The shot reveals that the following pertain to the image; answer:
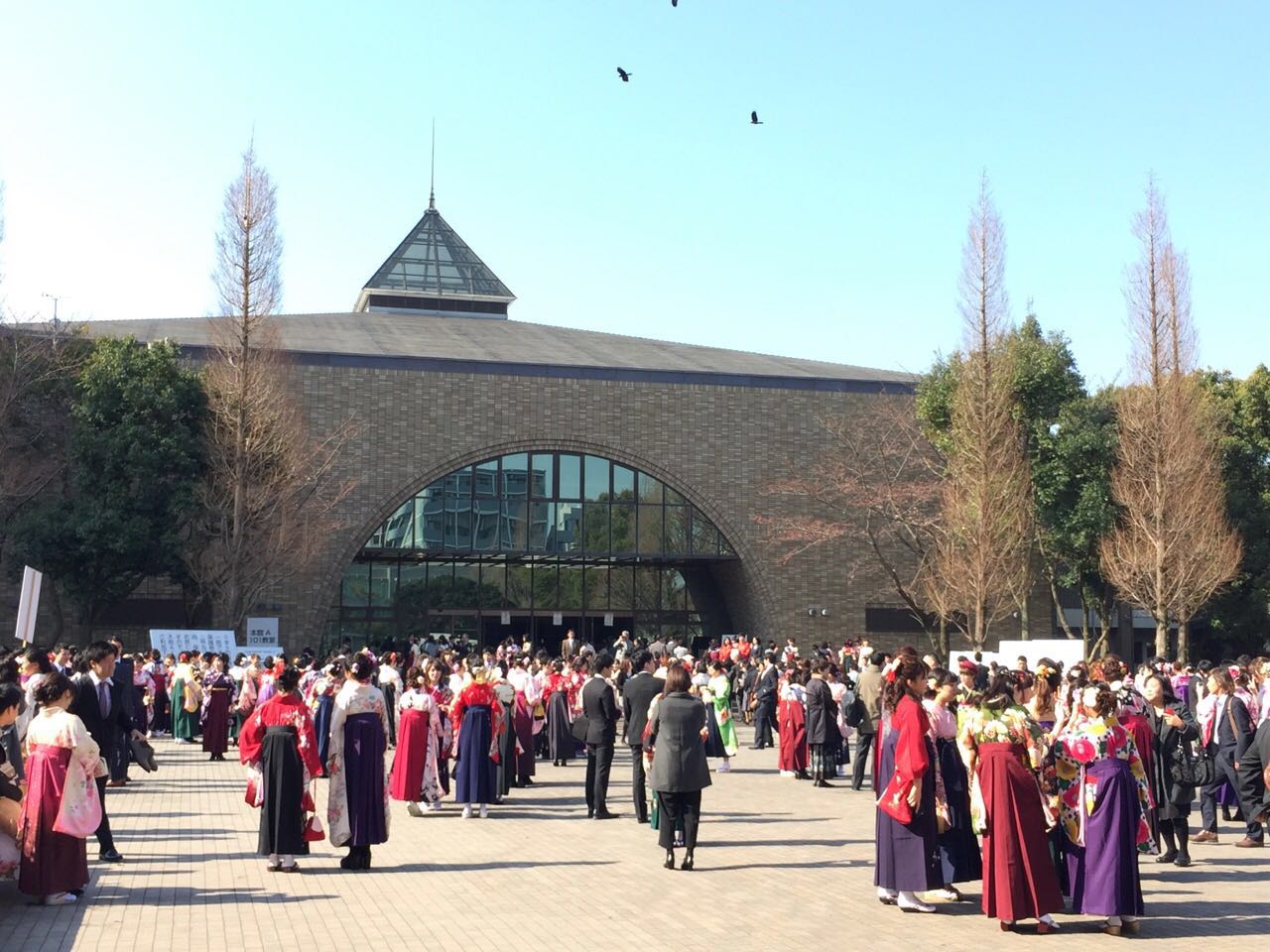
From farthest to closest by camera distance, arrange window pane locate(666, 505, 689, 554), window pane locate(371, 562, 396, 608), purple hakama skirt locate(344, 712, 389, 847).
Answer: window pane locate(666, 505, 689, 554), window pane locate(371, 562, 396, 608), purple hakama skirt locate(344, 712, 389, 847)

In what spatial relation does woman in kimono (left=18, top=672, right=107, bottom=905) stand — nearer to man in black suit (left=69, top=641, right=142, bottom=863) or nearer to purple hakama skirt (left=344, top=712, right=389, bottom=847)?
man in black suit (left=69, top=641, right=142, bottom=863)

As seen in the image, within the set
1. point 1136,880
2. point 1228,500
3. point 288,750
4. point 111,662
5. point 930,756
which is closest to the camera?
point 1136,880

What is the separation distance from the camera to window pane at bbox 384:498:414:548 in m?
37.6

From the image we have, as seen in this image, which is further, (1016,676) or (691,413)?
(691,413)

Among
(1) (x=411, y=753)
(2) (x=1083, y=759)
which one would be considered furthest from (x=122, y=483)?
(2) (x=1083, y=759)

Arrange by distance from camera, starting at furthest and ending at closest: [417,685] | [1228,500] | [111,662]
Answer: [1228,500], [417,685], [111,662]

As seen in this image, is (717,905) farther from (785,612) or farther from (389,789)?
(785,612)

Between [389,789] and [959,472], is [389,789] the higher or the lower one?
the lower one

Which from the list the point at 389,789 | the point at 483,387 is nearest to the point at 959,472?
the point at 483,387

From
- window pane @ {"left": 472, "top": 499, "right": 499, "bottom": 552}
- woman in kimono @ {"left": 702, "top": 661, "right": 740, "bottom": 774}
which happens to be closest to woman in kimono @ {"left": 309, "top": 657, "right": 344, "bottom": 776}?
woman in kimono @ {"left": 702, "top": 661, "right": 740, "bottom": 774}

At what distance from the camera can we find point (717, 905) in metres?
9.88

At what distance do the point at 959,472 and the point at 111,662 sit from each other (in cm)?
2488

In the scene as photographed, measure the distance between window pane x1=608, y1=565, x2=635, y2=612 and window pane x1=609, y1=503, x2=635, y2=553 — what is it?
1753mm

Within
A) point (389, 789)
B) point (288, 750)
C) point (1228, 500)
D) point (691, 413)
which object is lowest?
point (389, 789)
